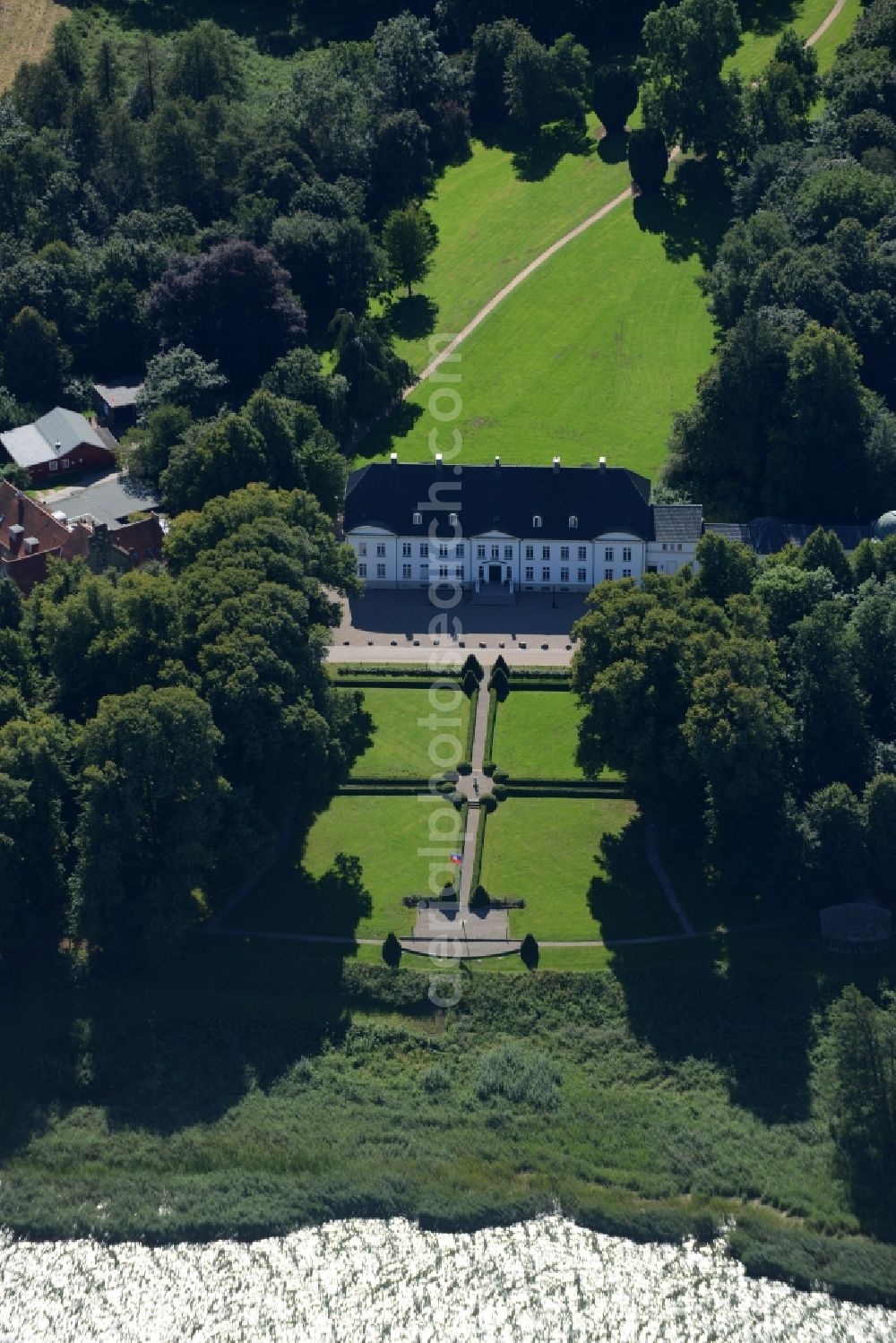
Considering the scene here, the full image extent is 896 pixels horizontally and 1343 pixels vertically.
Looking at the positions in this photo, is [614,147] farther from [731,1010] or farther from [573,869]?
[731,1010]

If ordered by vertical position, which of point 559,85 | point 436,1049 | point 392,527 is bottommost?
point 436,1049

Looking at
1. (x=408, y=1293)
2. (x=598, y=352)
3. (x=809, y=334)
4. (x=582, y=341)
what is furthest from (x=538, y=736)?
(x=582, y=341)

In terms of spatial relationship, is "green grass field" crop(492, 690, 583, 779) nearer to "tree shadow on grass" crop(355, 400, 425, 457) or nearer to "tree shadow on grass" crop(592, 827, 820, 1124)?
"tree shadow on grass" crop(592, 827, 820, 1124)

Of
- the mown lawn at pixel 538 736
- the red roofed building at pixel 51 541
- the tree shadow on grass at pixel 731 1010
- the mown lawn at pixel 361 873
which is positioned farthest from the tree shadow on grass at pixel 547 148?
the tree shadow on grass at pixel 731 1010

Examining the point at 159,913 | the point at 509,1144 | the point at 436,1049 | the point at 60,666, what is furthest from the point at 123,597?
the point at 509,1144

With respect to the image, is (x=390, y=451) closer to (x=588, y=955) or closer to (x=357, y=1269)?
(x=588, y=955)

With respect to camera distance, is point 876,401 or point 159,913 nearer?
point 159,913

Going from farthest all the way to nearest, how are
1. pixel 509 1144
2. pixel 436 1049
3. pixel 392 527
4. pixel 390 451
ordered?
pixel 390 451 → pixel 392 527 → pixel 436 1049 → pixel 509 1144

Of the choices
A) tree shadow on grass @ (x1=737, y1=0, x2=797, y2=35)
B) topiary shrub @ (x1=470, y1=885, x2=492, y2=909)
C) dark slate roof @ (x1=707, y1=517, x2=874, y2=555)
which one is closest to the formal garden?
topiary shrub @ (x1=470, y1=885, x2=492, y2=909)
